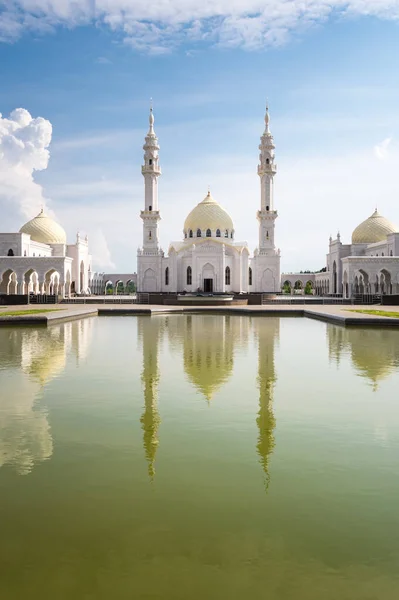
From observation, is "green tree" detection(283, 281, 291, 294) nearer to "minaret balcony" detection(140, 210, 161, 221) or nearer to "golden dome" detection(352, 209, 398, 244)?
"golden dome" detection(352, 209, 398, 244)

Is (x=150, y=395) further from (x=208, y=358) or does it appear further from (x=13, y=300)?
(x=13, y=300)

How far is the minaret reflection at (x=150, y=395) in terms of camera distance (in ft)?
15.9

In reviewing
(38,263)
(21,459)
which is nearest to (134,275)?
(38,263)

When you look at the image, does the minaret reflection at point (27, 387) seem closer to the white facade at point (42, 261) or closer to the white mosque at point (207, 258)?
the white facade at point (42, 261)

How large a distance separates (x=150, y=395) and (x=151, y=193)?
32177 mm

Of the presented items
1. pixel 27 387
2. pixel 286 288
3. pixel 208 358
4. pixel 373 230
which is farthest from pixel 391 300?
pixel 286 288

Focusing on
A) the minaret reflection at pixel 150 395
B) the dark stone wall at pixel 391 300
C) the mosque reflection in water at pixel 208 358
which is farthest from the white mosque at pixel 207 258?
the minaret reflection at pixel 150 395

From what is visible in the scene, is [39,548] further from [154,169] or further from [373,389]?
[154,169]

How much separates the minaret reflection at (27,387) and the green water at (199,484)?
30 millimetres

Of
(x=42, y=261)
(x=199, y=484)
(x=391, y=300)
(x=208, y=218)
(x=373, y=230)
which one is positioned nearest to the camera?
(x=199, y=484)

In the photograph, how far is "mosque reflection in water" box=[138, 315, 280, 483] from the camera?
536 centimetres

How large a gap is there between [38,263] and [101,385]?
29.1m

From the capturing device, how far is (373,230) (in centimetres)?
4178

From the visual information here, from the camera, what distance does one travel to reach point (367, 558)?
9.94ft
